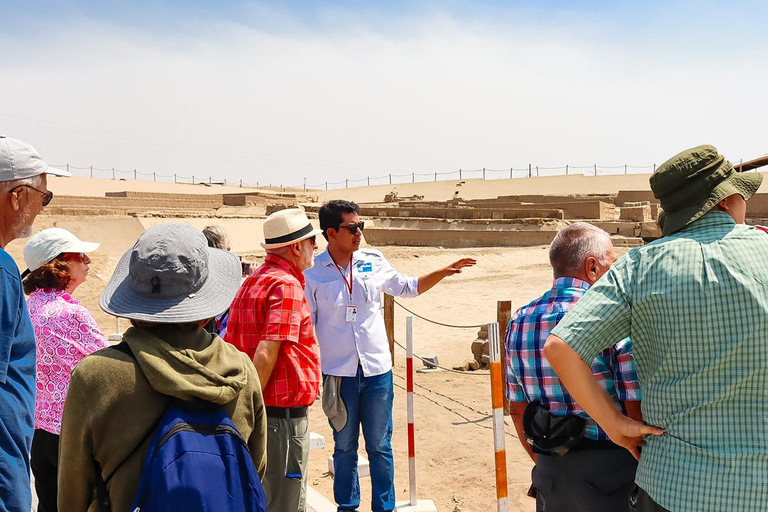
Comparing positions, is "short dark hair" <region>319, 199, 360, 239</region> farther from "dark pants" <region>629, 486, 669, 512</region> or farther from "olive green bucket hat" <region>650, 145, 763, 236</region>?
"dark pants" <region>629, 486, 669, 512</region>

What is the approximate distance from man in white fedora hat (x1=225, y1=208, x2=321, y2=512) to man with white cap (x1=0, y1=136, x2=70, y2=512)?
0.94 meters

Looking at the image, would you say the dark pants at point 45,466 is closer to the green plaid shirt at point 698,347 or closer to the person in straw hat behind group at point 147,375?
the person in straw hat behind group at point 147,375

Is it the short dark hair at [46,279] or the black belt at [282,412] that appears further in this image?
the short dark hair at [46,279]

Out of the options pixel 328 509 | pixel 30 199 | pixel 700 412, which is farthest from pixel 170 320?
pixel 328 509

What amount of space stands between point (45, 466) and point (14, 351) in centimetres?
123

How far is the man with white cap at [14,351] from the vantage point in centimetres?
209

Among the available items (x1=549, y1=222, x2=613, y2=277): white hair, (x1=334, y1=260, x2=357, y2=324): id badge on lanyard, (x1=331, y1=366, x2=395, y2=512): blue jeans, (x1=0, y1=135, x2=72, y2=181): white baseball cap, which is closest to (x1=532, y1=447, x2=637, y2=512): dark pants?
(x1=549, y1=222, x2=613, y2=277): white hair

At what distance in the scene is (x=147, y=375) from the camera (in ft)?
5.56

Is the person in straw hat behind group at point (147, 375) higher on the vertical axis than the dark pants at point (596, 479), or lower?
higher

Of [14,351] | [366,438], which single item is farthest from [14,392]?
[366,438]

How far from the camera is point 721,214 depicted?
1.96 metres

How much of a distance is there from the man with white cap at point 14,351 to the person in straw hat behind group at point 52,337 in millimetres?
697

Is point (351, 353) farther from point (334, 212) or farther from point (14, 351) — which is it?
point (14, 351)

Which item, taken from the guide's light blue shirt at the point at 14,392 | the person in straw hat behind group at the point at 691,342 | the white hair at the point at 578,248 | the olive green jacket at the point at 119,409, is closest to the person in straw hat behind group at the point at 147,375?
the olive green jacket at the point at 119,409
